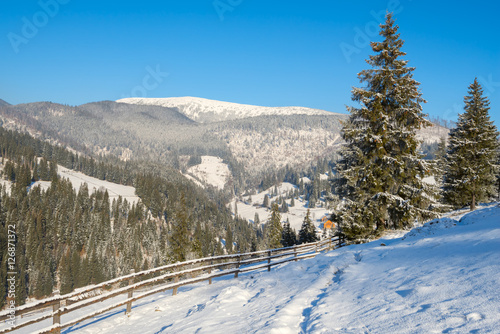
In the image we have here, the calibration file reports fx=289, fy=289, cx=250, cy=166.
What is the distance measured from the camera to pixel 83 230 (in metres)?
108

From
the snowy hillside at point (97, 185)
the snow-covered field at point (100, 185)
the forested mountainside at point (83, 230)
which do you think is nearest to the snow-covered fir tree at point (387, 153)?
the forested mountainside at point (83, 230)

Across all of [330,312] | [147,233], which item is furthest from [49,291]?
[330,312]

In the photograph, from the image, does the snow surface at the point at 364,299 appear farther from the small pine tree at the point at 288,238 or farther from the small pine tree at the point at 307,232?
the small pine tree at the point at 288,238

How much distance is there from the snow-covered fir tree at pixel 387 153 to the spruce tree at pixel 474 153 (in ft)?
41.9

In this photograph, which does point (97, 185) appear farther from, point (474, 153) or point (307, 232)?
point (474, 153)

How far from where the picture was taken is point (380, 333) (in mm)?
5492

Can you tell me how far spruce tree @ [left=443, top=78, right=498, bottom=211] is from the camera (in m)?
27.2

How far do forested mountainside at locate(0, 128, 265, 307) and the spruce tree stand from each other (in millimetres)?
34133

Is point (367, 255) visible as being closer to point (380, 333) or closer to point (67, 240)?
point (380, 333)

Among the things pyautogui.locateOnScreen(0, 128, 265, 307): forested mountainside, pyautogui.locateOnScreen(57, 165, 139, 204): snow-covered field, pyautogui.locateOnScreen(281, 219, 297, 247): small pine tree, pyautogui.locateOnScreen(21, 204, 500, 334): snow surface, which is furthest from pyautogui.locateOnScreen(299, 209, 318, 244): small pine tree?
pyautogui.locateOnScreen(57, 165, 139, 204): snow-covered field

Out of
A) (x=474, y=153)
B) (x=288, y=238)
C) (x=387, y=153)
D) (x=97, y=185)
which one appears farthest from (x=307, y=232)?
(x=97, y=185)

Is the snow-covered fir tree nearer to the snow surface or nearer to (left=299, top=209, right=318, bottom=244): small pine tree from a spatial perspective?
the snow surface

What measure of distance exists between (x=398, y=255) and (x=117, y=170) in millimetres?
194655

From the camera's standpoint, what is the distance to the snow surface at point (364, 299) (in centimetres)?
573
